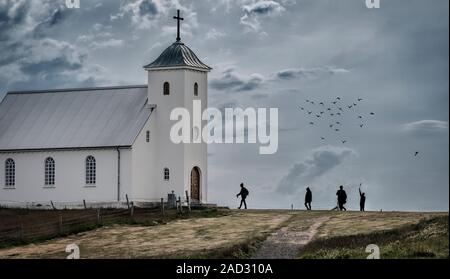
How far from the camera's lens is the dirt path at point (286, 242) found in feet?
138

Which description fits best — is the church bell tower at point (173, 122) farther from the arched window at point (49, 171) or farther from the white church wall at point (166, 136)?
the arched window at point (49, 171)

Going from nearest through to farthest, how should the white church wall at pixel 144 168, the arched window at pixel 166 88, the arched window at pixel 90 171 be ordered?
1. the white church wall at pixel 144 168
2. the arched window at pixel 166 88
3. the arched window at pixel 90 171

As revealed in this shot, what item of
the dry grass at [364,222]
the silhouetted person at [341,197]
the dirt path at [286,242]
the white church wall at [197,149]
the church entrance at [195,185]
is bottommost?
the dirt path at [286,242]

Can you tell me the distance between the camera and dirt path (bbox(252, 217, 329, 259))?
138 feet

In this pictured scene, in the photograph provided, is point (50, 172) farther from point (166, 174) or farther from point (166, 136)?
point (166, 136)

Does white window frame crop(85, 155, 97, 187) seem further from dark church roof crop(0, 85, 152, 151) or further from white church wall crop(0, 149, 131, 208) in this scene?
dark church roof crop(0, 85, 152, 151)

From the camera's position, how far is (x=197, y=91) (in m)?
64.6

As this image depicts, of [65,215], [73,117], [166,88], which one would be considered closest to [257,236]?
[65,215]

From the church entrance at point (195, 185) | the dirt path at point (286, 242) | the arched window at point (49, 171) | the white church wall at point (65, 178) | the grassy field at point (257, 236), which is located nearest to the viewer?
the grassy field at point (257, 236)

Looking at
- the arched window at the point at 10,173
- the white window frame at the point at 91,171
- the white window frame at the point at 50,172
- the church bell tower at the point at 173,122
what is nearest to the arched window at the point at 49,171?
the white window frame at the point at 50,172

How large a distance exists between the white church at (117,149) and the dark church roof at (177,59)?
0.20 ft

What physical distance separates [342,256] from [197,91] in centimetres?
2993

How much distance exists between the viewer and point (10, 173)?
2694 inches

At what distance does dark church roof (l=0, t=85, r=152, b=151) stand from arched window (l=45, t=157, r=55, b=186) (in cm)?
90
